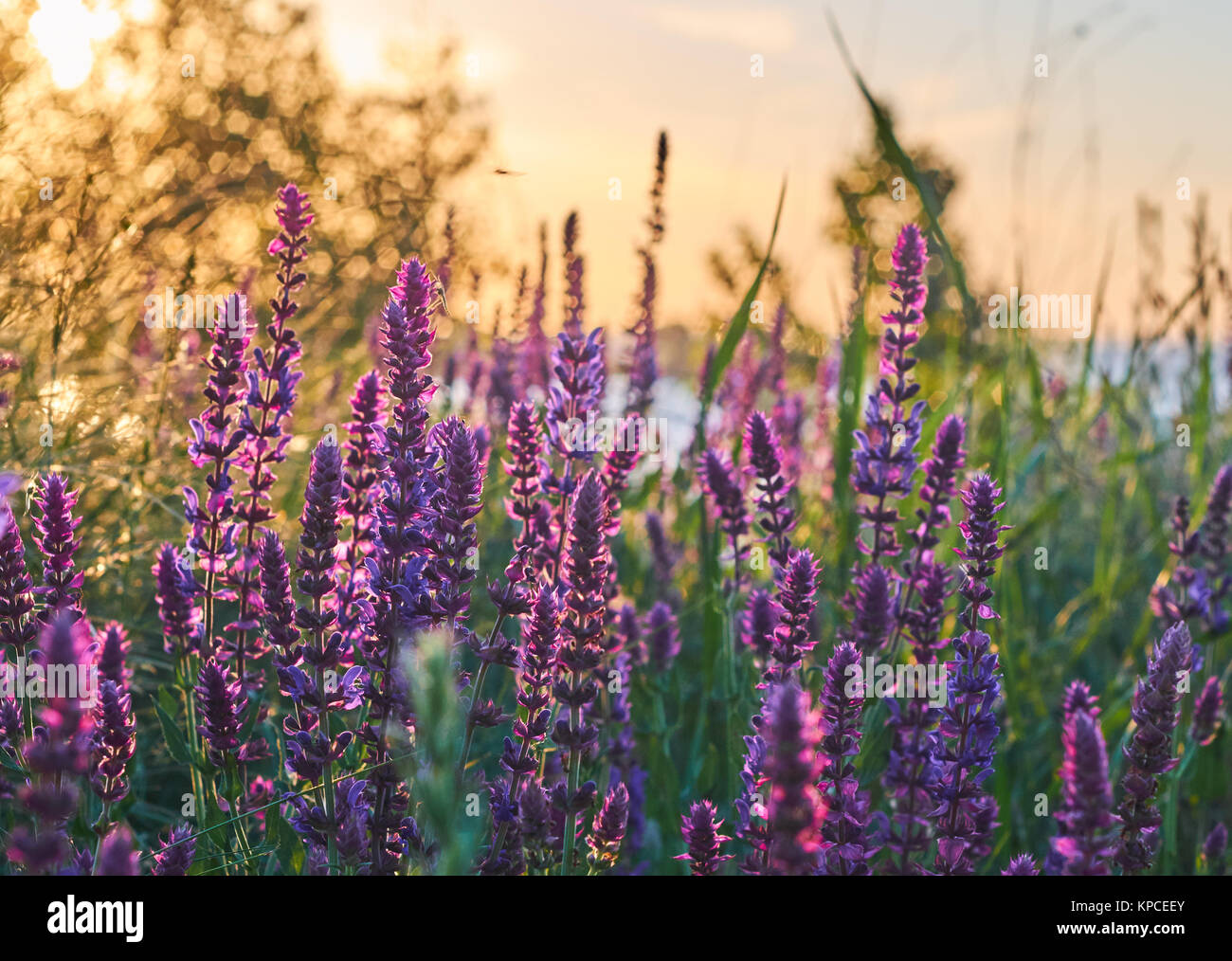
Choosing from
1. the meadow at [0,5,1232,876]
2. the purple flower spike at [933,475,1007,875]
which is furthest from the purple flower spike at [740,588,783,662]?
the purple flower spike at [933,475,1007,875]

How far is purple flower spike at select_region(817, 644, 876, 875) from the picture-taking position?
171cm

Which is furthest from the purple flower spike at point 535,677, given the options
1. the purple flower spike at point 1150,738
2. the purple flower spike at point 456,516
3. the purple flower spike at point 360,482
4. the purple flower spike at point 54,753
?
the purple flower spike at point 1150,738

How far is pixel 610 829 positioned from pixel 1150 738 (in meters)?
0.90

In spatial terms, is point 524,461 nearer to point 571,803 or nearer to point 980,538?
point 571,803

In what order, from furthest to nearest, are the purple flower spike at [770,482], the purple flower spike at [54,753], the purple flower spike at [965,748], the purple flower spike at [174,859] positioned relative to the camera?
the purple flower spike at [770,482] < the purple flower spike at [965,748] < the purple flower spike at [174,859] < the purple flower spike at [54,753]

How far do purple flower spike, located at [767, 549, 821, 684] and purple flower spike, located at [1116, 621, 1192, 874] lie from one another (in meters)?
0.55

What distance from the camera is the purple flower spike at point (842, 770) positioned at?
1705 millimetres

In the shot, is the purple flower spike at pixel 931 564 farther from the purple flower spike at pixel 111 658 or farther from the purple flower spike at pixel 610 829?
the purple flower spike at pixel 111 658

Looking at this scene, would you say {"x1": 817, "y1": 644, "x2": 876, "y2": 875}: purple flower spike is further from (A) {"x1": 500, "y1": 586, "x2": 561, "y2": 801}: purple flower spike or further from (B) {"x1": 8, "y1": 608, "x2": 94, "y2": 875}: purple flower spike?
(B) {"x1": 8, "y1": 608, "x2": 94, "y2": 875}: purple flower spike

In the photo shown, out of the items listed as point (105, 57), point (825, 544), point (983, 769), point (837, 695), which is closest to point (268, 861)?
point (837, 695)

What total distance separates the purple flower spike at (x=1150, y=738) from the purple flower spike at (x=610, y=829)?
2.69 ft

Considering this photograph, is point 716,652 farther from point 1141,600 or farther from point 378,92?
point 378,92

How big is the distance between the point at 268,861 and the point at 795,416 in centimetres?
282

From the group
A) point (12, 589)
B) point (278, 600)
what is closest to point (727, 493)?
point (278, 600)
